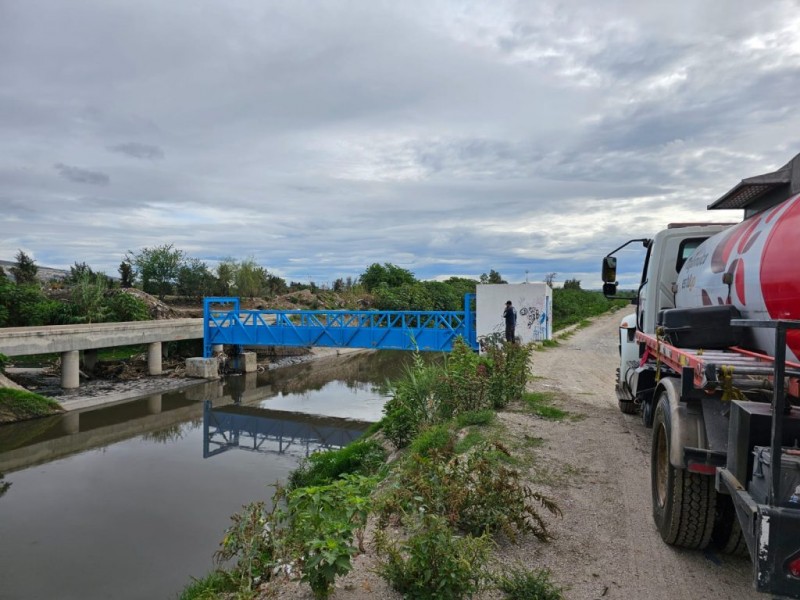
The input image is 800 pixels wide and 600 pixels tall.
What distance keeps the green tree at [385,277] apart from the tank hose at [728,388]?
44664 mm

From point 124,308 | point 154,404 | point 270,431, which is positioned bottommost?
point 270,431

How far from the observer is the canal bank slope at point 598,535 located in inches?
140

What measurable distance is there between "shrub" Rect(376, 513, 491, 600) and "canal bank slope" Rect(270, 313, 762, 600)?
0.66 ft

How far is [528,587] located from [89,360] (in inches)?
865

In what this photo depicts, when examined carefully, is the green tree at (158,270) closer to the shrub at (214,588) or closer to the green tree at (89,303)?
the green tree at (89,303)

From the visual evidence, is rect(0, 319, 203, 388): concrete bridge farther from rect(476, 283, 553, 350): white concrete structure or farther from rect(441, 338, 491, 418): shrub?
rect(441, 338, 491, 418): shrub

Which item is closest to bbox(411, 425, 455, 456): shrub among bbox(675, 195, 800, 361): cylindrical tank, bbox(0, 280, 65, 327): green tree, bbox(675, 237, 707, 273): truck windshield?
bbox(675, 237, 707, 273): truck windshield

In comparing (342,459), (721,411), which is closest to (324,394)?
→ (342,459)

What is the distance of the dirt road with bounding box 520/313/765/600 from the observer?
3568mm

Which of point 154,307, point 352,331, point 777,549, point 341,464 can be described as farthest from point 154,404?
point 777,549

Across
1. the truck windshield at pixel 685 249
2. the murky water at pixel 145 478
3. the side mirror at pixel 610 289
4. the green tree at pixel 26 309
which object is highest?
the truck windshield at pixel 685 249

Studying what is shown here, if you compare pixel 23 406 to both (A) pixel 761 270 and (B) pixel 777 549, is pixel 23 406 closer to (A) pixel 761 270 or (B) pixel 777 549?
(A) pixel 761 270

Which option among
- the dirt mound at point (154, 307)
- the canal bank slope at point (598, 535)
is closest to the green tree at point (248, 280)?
the dirt mound at point (154, 307)

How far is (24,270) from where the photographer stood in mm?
30766
